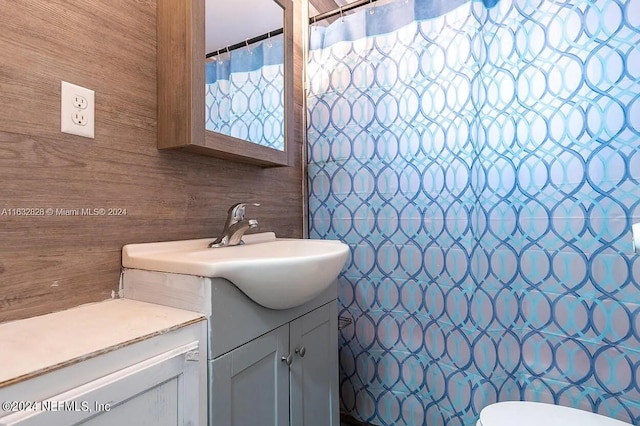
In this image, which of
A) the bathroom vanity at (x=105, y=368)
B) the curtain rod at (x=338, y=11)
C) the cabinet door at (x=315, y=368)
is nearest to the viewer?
the bathroom vanity at (x=105, y=368)

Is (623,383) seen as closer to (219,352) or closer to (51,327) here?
(219,352)

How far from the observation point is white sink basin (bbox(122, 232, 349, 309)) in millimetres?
734

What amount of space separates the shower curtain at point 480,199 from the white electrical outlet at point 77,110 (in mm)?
979

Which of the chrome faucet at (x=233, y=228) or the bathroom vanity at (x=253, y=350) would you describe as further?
the chrome faucet at (x=233, y=228)

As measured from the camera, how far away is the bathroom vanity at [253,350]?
0.73 meters

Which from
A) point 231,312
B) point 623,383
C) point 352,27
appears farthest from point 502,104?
point 231,312

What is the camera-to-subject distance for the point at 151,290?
834mm

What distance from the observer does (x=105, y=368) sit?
54cm

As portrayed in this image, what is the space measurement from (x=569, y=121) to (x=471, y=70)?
384 mm

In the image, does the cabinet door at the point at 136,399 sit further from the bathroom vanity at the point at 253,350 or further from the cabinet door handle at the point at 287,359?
the cabinet door handle at the point at 287,359

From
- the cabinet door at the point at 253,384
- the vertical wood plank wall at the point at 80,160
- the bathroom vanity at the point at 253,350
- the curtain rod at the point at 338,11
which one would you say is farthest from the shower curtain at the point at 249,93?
the cabinet door at the point at 253,384

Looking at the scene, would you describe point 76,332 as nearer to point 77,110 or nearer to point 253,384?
point 253,384

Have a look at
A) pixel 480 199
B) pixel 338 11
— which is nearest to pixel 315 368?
pixel 480 199

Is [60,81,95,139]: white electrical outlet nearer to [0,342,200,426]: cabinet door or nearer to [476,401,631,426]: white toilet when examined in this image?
[0,342,200,426]: cabinet door
